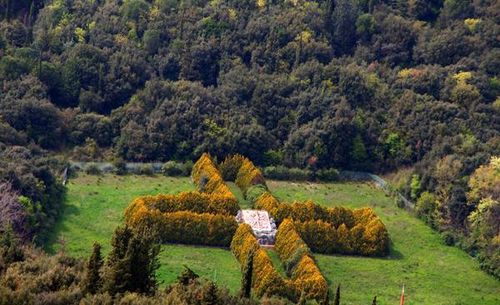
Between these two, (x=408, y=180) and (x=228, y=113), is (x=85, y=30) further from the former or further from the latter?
(x=408, y=180)

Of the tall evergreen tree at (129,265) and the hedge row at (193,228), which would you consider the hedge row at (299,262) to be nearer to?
the hedge row at (193,228)

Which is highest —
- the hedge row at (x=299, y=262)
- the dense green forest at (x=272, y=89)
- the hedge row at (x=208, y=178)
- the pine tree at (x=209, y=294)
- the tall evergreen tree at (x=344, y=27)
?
the tall evergreen tree at (x=344, y=27)

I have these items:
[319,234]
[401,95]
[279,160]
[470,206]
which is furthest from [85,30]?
[470,206]

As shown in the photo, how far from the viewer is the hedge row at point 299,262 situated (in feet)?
137

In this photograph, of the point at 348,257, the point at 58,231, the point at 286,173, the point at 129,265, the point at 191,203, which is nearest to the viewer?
the point at 129,265

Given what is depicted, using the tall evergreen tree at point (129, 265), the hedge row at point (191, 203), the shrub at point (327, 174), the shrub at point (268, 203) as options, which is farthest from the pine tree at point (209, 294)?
the shrub at point (327, 174)

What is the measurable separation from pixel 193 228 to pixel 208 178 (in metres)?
7.63

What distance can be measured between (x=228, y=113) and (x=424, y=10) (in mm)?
26959

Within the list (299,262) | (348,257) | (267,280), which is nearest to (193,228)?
(299,262)

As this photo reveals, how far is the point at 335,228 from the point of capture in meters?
51.0

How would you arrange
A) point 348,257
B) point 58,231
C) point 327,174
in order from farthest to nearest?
1. point 327,174
2. point 348,257
3. point 58,231

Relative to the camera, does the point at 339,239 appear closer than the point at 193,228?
No

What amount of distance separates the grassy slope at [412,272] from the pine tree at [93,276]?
15770 millimetres

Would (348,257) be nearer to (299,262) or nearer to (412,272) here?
(412,272)
